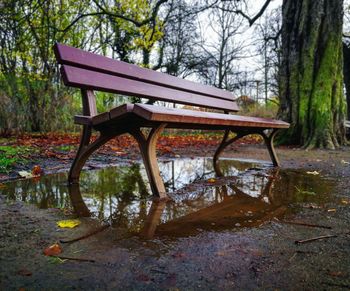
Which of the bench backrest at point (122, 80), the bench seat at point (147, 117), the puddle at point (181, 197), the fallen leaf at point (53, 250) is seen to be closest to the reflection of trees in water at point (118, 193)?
the puddle at point (181, 197)

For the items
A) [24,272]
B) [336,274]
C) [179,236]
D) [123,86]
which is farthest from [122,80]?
[336,274]

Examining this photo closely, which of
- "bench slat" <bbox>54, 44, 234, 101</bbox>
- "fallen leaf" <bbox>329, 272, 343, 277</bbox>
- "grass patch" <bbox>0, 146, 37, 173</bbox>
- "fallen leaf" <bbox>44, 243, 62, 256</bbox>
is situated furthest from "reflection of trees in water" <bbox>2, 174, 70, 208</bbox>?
"fallen leaf" <bbox>329, 272, 343, 277</bbox>

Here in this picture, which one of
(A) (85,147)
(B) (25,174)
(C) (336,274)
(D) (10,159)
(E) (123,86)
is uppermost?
(E) (123,86)

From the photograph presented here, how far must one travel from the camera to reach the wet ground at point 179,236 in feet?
3.14

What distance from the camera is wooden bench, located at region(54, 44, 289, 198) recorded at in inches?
70.2

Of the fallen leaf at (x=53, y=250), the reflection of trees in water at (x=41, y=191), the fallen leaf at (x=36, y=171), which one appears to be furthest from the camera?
the fallen leaf at (x=36, y=171)

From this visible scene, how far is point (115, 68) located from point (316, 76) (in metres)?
4.79

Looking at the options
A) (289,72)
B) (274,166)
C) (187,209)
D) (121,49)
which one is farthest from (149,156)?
(121,49)

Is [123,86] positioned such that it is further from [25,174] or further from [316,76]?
[316,76]

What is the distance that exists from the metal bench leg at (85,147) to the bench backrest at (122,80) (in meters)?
0.36

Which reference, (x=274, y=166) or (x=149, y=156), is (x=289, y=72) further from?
(x=149, y=156)

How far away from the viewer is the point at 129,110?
64.4 inches

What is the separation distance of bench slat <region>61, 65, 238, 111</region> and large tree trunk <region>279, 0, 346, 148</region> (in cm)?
315

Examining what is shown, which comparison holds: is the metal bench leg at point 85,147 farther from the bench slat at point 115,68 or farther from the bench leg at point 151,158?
the bench slat at point 115,68
